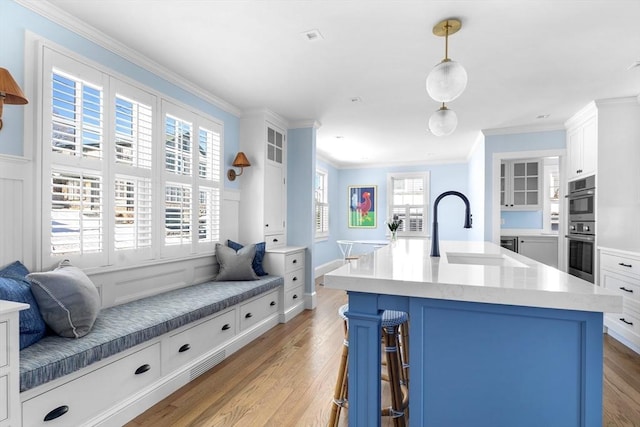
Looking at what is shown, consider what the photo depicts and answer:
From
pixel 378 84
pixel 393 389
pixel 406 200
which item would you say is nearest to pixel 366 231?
pixel 406 200

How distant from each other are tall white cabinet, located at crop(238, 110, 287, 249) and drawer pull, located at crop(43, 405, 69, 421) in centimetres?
247

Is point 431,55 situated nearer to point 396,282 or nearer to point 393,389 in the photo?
point 396,282

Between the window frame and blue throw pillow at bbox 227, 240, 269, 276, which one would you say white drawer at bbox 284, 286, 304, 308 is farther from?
the window frame

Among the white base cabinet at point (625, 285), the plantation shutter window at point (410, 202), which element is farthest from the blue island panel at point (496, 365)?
the plantation shutter window at point (410, 202)

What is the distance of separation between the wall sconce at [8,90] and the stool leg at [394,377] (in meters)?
2.33

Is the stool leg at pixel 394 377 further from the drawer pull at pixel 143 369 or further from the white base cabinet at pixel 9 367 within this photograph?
the white base cabinet at pixel 9 367

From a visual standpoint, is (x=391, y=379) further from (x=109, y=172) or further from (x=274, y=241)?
(x=274, y=241)

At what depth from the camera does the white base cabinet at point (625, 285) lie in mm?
Result: 2943

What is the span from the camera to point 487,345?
116cm

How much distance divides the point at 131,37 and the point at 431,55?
232 cm

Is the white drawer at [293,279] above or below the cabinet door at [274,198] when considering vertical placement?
below

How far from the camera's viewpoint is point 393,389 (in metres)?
1.73

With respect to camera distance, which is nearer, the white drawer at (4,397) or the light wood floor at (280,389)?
the white drawer at (4,397)

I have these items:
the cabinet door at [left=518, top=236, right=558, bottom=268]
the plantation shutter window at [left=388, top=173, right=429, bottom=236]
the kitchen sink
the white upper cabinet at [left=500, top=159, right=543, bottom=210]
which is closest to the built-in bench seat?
the kitchen sink
